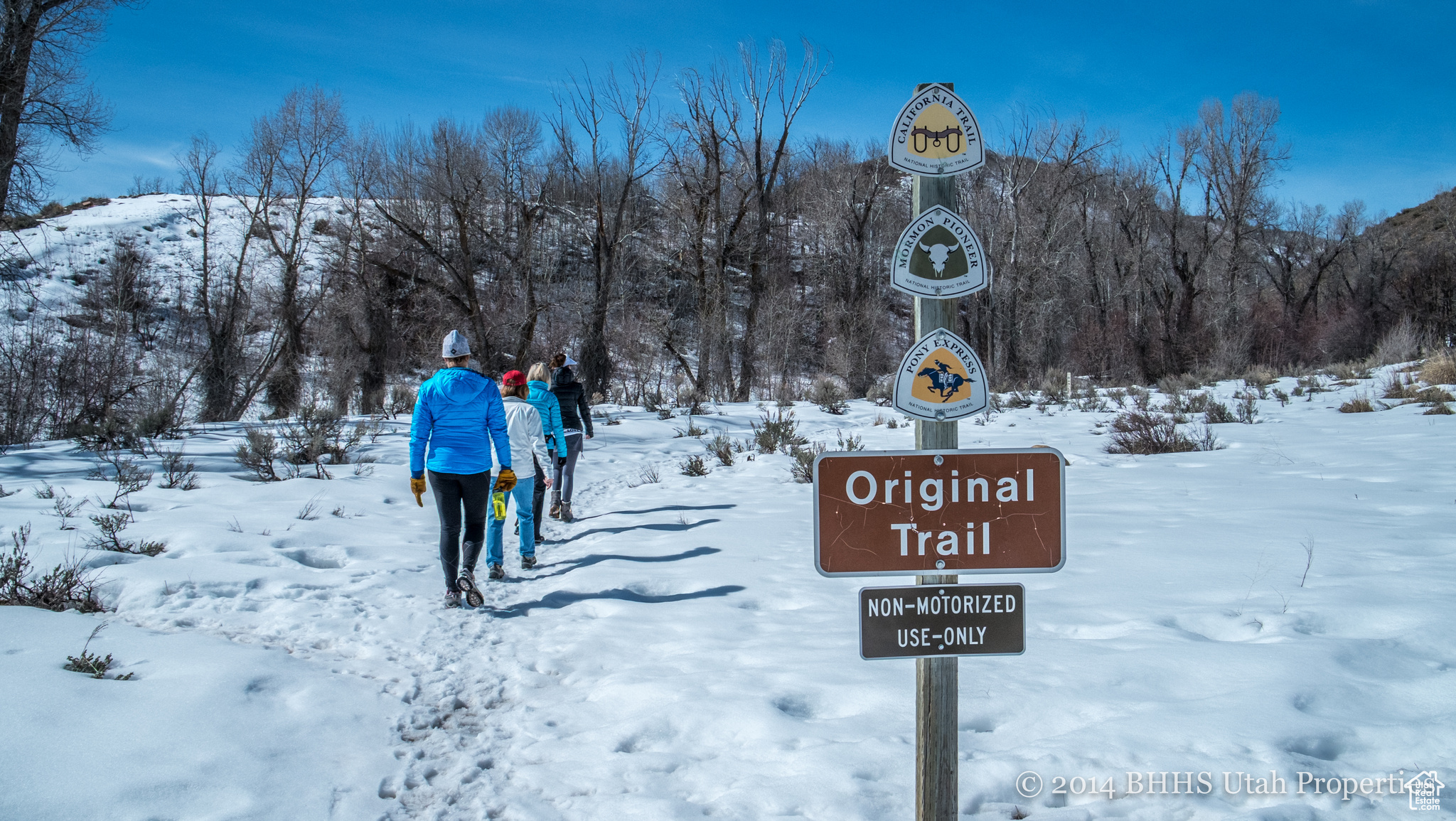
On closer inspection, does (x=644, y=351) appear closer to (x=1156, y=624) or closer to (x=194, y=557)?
(x=194, y=557)

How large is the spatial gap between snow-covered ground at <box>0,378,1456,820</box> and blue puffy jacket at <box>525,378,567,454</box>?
1.41 metres

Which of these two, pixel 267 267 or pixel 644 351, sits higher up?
pixel 267 267

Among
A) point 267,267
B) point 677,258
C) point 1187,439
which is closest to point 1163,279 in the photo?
point 677,258

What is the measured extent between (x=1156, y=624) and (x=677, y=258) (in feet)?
91.9

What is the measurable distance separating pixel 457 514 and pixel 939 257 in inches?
182

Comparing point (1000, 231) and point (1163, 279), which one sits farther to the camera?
point (1163, 279)

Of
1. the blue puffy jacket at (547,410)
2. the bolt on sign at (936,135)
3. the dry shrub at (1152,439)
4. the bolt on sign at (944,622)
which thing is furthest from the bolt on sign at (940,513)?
the dry shrub at (1152,439)

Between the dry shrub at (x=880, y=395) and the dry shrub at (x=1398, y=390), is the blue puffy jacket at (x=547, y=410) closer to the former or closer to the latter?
the dry shrub at (x=880, y=395)

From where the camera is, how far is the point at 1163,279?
3450 cm

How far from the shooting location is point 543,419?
7.65 metres

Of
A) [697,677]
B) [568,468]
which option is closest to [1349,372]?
[568,468]

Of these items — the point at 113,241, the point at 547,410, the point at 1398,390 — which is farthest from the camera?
the point at 113,241

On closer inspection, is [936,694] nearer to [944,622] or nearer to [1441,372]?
[944,622]

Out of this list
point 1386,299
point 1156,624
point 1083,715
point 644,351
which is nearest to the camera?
point 1083,715
